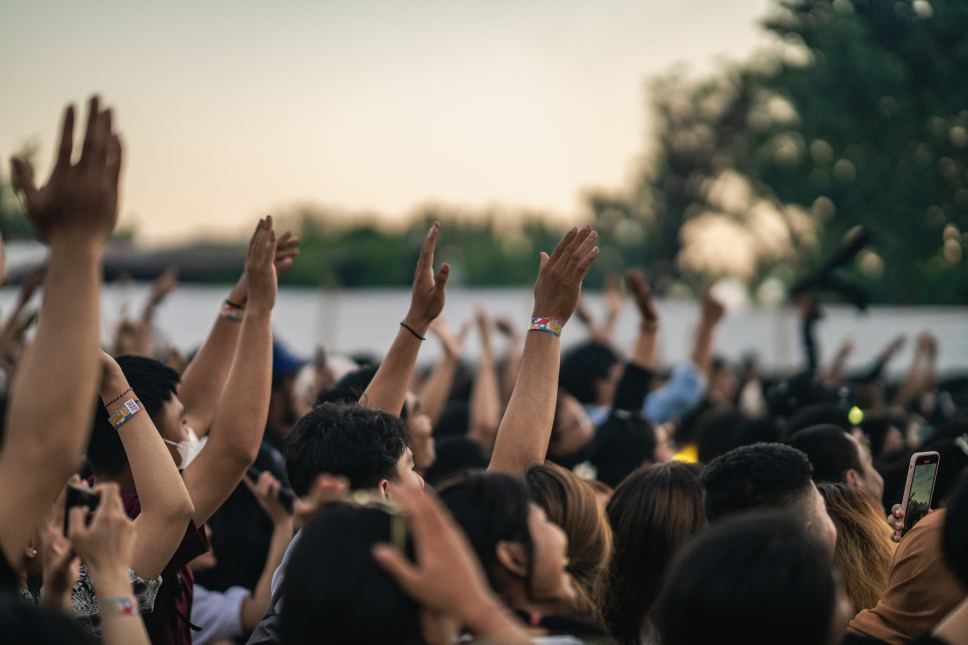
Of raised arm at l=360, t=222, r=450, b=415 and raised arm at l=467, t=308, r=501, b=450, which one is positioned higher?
raised arm at l=360, t=222, r=450, b=415

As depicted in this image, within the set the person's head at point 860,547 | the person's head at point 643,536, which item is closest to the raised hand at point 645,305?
the person's head at point 860,547

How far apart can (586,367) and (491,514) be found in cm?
485

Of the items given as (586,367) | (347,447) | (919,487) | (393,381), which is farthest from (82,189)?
(586,367)

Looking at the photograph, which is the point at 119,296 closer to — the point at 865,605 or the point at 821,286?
the point at 821,286

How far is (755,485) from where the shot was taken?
10.8 feet

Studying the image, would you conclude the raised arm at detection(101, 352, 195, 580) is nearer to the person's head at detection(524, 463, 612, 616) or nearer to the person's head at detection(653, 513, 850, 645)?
the person's head at detection(524, 463, 612, 616)

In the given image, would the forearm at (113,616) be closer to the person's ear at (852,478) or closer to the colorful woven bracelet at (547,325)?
the colorful woven bracelet at (547,325)

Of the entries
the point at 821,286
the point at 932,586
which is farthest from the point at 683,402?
the point at 932,586

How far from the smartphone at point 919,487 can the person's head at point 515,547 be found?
1.80 meters

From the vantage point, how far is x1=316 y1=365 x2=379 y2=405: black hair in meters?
4.69

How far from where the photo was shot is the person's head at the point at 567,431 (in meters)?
5.82

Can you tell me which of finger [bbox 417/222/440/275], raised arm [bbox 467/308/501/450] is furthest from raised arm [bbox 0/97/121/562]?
raised arm [bbox 467/308/501/450]

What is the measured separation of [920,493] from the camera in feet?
12.3

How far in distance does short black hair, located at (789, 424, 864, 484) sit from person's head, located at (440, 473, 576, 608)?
2.27 metres
